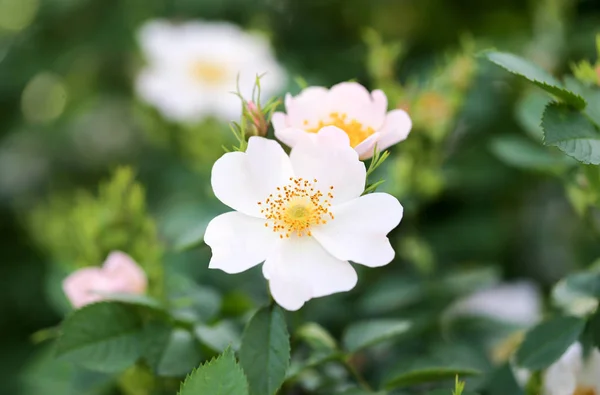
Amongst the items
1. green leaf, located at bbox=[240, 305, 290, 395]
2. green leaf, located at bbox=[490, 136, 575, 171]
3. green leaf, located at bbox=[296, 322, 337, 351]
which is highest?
green leaf, located at bbox=[490, 136, 575, 171]

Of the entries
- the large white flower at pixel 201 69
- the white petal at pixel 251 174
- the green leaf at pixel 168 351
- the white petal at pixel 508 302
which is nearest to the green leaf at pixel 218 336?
the green leaf at pixel 168 351

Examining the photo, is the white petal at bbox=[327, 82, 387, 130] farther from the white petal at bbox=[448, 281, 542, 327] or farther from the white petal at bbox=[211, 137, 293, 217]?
the white petal at bbox=[448, 281, 542, 327]

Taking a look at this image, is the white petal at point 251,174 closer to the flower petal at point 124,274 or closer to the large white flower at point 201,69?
the flower petal at point 124,274

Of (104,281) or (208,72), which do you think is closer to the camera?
(104,281)

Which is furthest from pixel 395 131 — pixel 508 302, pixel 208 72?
pixel 208 72

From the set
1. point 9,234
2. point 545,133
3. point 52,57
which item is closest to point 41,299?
point 9,234

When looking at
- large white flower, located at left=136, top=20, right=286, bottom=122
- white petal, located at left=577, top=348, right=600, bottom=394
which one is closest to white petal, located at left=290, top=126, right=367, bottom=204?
white petal, located at left=577, top=348, right=600, bottom=394

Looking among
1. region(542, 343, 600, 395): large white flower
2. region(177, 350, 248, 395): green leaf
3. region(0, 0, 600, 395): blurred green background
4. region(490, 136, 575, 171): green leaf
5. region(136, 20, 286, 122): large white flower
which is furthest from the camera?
region(136, 20, 286, 122): large white flower

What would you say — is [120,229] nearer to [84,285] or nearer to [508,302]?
[84,285]
